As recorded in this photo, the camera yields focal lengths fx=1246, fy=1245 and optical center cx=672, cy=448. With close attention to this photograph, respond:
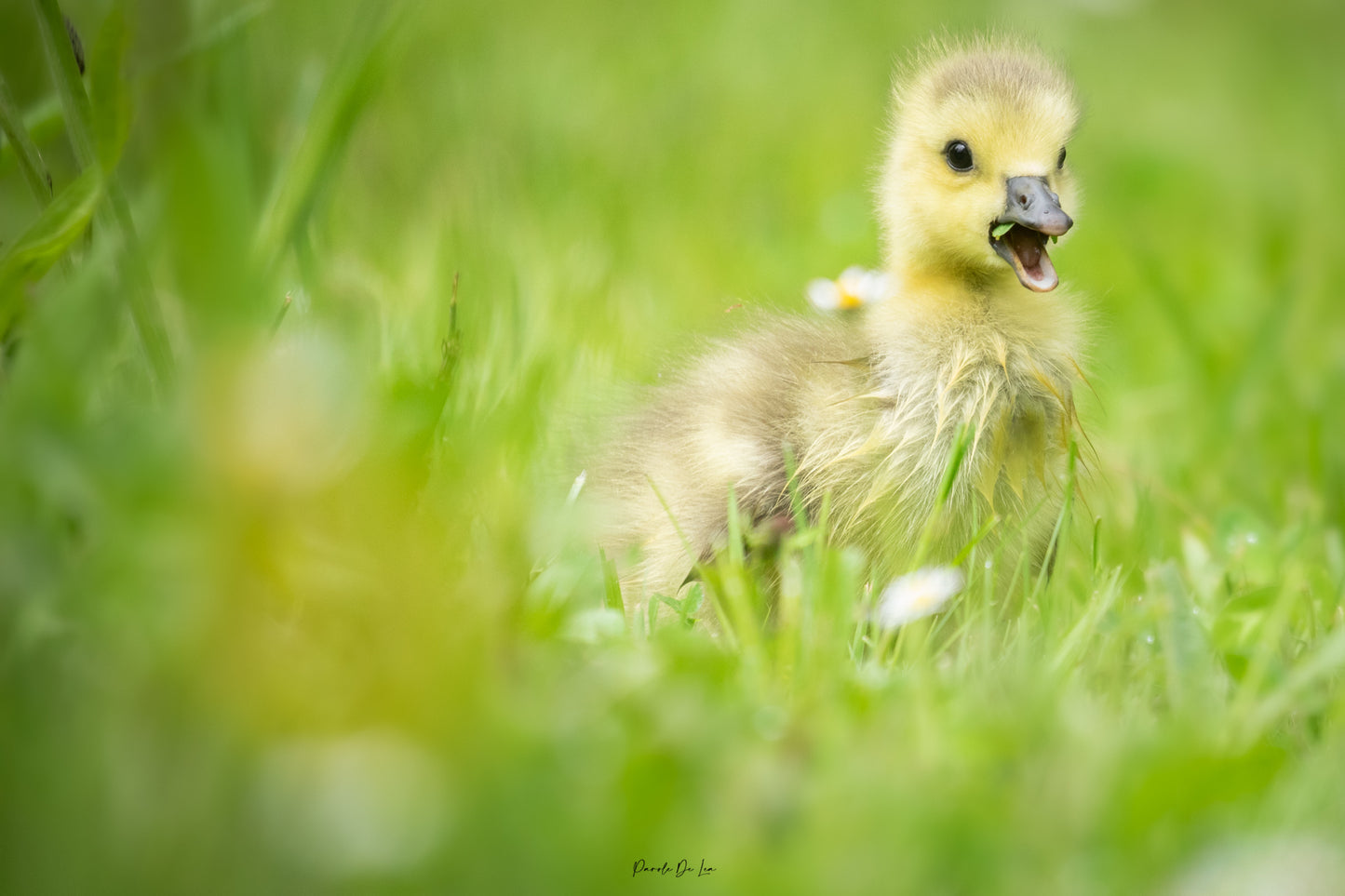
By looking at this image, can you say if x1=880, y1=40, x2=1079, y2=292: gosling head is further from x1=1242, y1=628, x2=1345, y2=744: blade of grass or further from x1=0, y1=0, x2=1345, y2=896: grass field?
x1=1242, y1=628, x2=1345, y2=744: blade of grass

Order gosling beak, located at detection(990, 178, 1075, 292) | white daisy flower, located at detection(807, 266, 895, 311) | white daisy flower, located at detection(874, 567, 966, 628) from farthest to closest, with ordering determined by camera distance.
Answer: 1. white daisy flower, located at detection(807, 266, 895, 311)
2. gosling beak, located at detection(990, 178, 1075, 292)
3. white daisy flower, located at detection(874, 567, 966, 628)

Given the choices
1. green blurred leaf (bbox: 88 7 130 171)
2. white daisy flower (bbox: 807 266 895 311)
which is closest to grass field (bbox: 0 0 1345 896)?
green blurred leaf (bbox: 88 7 130 171)

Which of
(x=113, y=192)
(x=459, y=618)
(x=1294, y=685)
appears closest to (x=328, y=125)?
(x=113, y=192)

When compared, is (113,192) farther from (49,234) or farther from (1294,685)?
(1294,685)

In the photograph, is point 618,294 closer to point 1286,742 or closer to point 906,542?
point 906,542

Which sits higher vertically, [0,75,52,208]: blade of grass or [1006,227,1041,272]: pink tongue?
[1006,227,1041,272]: pink tongue

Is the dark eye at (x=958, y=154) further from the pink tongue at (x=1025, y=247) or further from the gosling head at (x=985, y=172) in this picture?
the pink tongue at (x=1025, y=247)

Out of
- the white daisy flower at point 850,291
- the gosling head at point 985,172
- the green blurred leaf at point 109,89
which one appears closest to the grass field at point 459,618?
the green blurred leaf at point 109,89

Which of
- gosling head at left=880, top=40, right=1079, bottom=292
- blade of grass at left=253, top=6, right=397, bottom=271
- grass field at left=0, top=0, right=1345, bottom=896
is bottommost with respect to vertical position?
grass field at left=0, top=0, right=1345, bottom=896

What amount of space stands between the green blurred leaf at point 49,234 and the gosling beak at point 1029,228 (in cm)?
101

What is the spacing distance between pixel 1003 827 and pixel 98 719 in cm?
59

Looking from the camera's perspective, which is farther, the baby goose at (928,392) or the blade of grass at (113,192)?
the baby goose at (928,392)

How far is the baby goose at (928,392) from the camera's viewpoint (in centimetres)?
153

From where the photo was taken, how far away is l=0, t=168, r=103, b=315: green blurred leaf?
1077 mm
